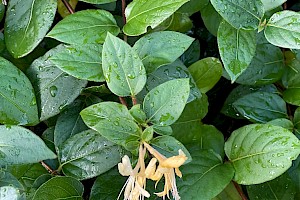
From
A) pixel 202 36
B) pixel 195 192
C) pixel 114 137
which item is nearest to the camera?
pixel 114 137

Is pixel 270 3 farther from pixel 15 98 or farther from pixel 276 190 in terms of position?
pixel 15 98

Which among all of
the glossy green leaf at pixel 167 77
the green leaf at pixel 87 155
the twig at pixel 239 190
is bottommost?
the twig at pixel 239 190

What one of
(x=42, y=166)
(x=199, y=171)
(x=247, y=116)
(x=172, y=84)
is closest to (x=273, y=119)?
(x=247, y=116)

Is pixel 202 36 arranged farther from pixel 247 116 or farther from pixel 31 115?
pixel 31 115

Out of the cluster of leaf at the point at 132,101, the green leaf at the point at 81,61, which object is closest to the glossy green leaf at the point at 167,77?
the cluster of leaf at the point at 132,101

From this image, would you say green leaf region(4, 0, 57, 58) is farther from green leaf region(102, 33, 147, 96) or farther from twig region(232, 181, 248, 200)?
twig region(232, 181, 248, 200)

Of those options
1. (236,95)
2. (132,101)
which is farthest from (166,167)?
(236,95)

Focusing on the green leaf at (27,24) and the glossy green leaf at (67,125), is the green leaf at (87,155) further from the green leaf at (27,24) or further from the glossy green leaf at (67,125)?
the green leaf at (27,24)
